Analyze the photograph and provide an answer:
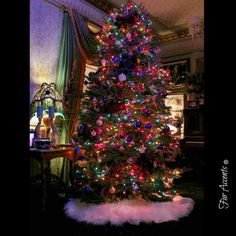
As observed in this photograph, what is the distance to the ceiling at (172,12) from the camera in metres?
5.80

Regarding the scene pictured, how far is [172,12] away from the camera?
6312mm

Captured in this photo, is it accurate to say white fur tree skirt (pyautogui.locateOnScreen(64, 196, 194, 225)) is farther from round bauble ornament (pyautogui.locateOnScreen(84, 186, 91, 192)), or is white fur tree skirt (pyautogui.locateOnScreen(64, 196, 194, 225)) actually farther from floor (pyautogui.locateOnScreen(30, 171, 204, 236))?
round bauble ornament (pyautogui.locateOnScreen(84, 186, 91, 192))

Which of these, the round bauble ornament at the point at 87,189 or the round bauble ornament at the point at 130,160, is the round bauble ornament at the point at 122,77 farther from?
the round bauble ornament at the point at 87,189

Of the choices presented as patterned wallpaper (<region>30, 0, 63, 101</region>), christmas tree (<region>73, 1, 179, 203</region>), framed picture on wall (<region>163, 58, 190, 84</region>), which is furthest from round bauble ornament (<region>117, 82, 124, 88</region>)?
framed picture on wall (<region>163, 58, 190, 84</region>)

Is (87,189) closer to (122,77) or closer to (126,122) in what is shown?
(126,122)

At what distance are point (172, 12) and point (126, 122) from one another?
14.1ft

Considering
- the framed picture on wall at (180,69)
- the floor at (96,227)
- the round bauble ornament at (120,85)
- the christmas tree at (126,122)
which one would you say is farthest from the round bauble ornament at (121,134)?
the framed picture on wall at (180,69)

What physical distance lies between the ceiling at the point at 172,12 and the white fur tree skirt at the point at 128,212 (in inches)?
177

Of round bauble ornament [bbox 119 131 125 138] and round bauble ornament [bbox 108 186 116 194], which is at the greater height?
round bauble ornament [bbox 119 131 125 138]

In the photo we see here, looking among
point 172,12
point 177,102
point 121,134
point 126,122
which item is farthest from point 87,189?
point 177,102

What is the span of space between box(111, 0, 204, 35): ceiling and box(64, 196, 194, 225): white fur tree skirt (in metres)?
4.50

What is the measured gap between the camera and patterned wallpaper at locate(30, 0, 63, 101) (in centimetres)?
431

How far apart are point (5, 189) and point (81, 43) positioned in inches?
176

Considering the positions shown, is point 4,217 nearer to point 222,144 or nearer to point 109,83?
point 222,144
